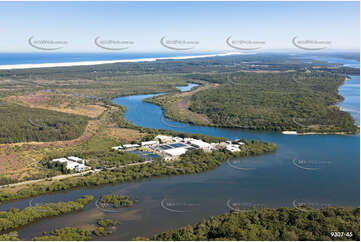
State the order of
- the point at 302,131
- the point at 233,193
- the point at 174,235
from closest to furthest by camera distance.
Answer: the point at 174,235 < the point at 233,193 < the point at 302,131

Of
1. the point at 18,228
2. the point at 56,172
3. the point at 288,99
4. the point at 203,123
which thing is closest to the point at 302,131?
the point at 203,123

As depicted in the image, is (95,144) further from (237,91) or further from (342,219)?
(237,91)

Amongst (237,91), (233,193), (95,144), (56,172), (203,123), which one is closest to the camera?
(233,193)

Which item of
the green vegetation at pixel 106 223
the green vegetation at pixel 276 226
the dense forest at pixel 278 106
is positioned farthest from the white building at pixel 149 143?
the green vegetation at pixel 276 226

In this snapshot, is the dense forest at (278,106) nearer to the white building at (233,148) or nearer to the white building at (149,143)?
the white building at (233,148)

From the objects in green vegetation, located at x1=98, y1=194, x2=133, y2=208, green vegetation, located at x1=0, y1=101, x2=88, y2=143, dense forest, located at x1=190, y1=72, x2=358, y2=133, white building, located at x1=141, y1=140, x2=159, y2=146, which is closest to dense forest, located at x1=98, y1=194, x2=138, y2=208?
green vegetation, located at x1=98, y1=194, x2=133, y2=208

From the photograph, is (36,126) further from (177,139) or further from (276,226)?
(276,226)
